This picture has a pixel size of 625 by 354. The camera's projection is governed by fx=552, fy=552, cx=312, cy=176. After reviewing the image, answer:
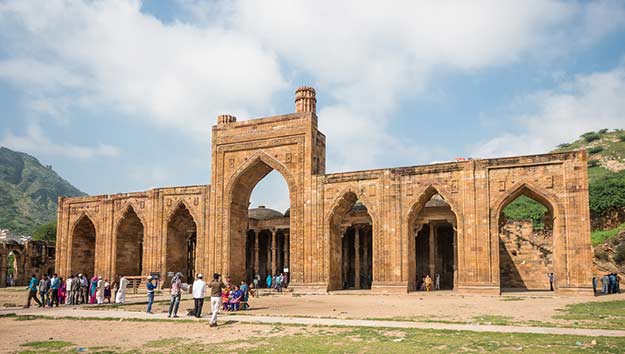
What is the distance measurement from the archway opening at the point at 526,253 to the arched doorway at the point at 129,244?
25.6m

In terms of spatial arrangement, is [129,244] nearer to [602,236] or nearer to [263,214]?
[263,214]

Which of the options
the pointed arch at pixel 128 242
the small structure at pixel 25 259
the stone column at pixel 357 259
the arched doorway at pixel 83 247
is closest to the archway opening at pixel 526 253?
the stone column at pixel 357 259

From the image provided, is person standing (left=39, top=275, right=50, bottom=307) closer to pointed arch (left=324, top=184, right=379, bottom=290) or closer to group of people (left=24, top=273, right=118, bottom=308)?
group of people (left=24, top=273, right=118, bottom=308)

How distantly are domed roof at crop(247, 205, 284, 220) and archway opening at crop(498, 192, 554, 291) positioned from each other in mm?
16933

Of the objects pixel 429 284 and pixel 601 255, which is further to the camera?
pixel 601 255

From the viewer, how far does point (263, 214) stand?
151 ft

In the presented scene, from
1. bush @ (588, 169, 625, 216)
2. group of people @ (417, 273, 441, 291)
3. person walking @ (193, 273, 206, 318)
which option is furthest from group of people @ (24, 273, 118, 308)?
bush @ (588, 169, 625, 216)

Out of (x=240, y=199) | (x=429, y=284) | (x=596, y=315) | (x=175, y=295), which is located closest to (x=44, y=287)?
(x=175, y=295)

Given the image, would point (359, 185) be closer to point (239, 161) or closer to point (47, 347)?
point (239, 161)

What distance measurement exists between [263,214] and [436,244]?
48.7 ft

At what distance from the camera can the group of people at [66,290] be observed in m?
22.4

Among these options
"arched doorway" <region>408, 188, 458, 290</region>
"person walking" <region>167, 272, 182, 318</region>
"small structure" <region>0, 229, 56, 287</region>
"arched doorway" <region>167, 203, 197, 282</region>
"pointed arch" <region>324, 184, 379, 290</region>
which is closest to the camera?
"person walking" <region>167, 272, 182, 318</region>

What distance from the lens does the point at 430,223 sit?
3556cm

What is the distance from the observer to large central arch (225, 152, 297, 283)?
113 feet
